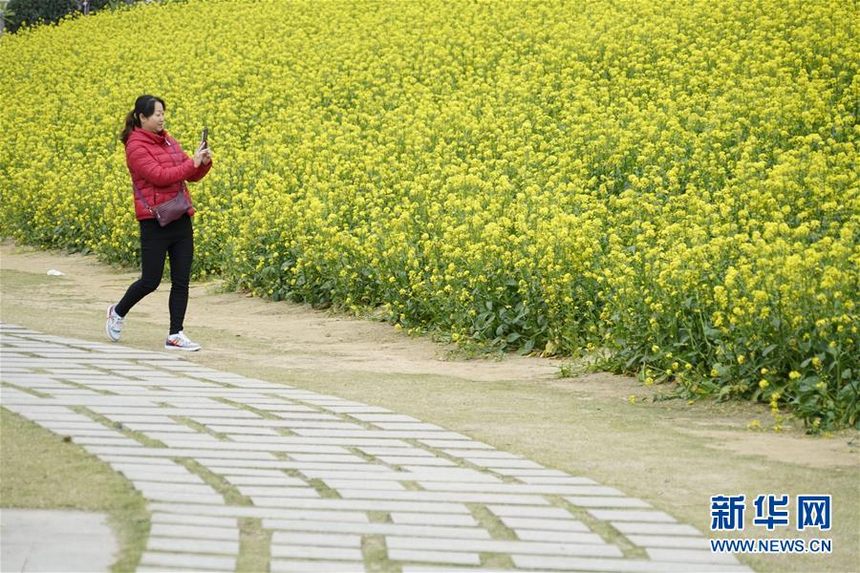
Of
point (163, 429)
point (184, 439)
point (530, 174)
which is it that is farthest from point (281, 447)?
point (530, 174)

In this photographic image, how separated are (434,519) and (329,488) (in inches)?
21.7

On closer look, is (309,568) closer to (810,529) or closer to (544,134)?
(810,529)

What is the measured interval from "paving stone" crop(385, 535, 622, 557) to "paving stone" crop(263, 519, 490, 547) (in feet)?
0.11

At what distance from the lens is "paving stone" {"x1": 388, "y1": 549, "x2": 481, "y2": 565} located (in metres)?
4.05

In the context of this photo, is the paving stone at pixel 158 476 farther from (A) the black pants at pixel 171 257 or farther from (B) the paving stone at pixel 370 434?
(A) the black pants at pixel 171 257

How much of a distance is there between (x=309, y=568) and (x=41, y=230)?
13.2 m

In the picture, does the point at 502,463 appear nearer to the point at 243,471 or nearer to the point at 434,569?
the point at 243,471

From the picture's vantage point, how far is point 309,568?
12.8ft

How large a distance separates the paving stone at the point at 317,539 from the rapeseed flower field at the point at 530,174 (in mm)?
2985

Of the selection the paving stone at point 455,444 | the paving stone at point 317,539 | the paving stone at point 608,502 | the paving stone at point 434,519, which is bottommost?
the paving stone at point 608,502

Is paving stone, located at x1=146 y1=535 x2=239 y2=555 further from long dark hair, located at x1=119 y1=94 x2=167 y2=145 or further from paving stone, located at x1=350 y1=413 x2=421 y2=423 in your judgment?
long dark hair, located at x1=119 y1=94 x2=167 y2=145

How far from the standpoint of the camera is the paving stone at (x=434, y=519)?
176 inches

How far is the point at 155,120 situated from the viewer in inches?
329

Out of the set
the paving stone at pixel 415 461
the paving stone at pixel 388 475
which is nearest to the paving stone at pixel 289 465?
the paving stone at pixel 388 475
